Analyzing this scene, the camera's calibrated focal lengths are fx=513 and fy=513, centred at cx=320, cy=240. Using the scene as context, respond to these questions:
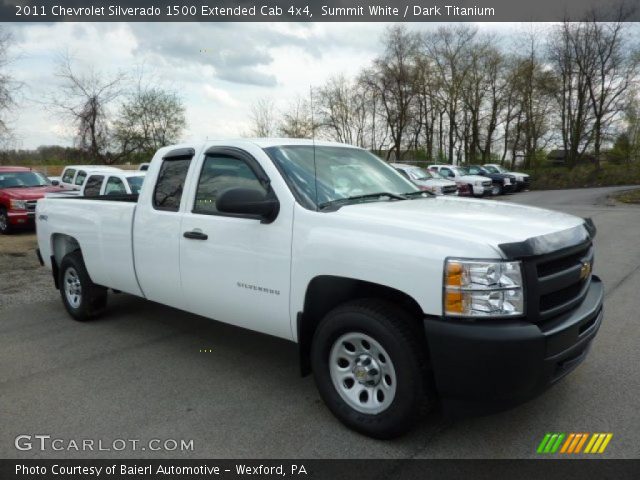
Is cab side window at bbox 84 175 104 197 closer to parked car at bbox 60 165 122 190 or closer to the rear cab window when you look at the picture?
parked car at bbox 60 165 122 190

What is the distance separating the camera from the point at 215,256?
13.2 ft

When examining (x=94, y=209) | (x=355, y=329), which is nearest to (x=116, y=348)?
(x=94, y=209)

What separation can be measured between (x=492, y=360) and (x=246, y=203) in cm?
180

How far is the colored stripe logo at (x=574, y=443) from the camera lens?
3074 mm

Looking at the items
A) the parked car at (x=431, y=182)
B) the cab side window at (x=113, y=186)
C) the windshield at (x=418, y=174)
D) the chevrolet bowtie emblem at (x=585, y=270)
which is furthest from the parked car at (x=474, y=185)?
the chevrolet bowtie emblem at (x=585, y=270)

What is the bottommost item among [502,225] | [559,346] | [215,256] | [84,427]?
[84,427]

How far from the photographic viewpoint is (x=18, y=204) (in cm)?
1373

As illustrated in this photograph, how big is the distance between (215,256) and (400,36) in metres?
42.5

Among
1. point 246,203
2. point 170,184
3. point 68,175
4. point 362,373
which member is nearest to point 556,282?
point 362,373

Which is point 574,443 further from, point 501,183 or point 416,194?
point 501,183

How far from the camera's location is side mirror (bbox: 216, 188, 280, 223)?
3418mm

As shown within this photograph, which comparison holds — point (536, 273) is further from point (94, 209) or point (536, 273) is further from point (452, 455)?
point (94, 209)

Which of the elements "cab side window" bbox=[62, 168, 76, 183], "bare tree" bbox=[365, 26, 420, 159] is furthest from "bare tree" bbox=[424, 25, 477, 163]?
"cab side window" bbox=[62, 168, 76, 183]

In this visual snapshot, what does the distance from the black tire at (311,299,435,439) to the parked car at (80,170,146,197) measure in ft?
33.6
